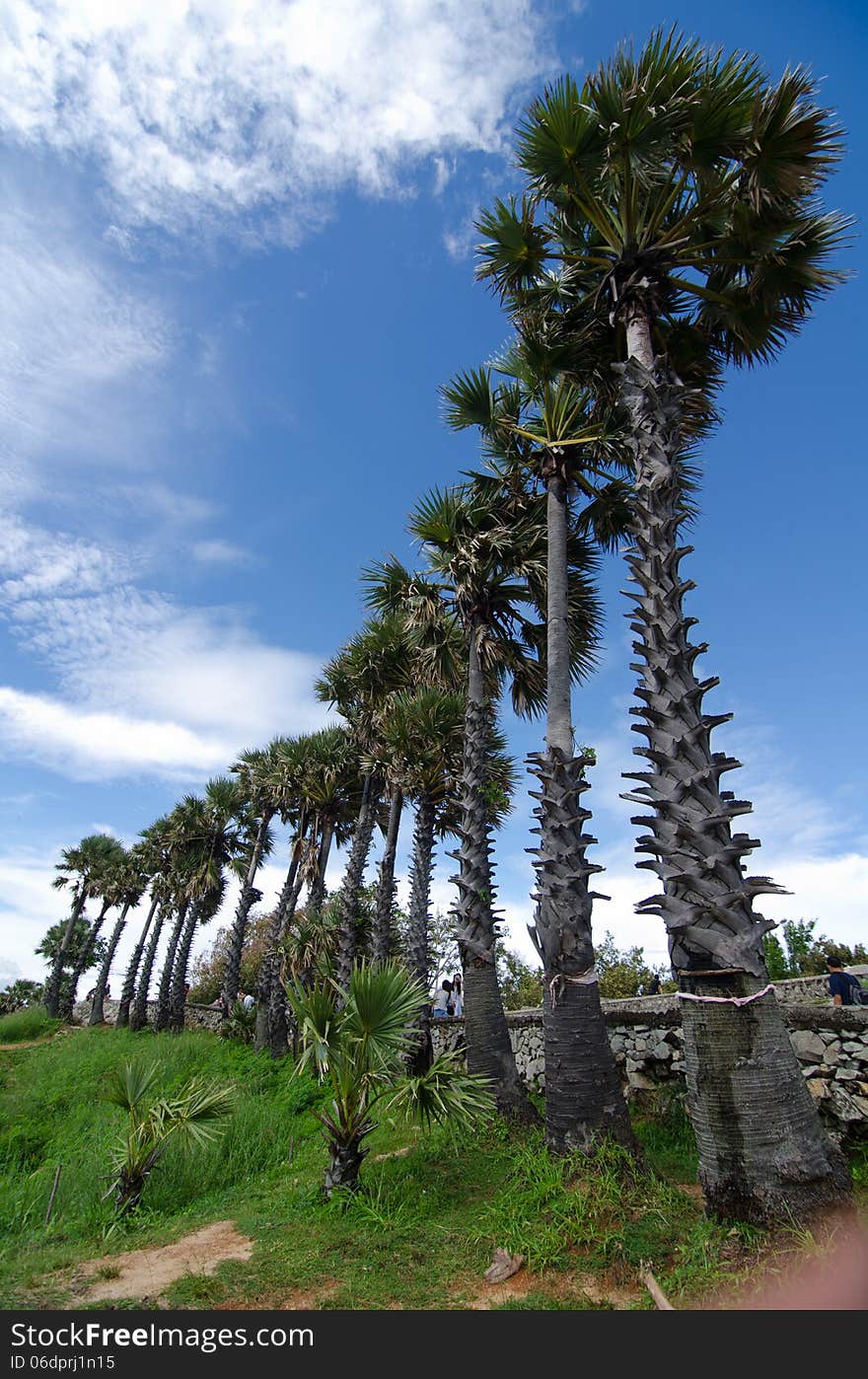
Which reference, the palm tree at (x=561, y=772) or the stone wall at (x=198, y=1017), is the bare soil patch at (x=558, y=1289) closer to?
the palm tree at (x=561, y=772)

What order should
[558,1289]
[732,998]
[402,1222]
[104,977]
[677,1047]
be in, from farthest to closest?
[104,977] → [677,1047] → [402,1222] → [732,998] → [558,1289]

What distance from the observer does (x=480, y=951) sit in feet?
33.6

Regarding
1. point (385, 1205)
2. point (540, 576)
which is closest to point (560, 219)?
point (540, 576)

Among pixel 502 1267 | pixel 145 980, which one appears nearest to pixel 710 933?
pixel 502 1267

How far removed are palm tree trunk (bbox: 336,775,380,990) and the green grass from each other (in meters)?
22.4

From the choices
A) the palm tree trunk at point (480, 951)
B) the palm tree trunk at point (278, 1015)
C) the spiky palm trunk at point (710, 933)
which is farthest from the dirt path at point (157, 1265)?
the palm tree trunk at point (278, 1015)

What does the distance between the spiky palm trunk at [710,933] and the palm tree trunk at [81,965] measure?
1599 inches

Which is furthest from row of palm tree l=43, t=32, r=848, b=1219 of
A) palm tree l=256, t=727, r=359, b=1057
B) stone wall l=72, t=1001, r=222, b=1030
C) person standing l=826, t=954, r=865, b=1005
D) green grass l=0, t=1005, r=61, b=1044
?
green grass l=0, t=1005, r=61, b=1044

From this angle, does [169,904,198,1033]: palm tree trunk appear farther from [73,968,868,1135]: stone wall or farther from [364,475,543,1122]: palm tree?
[364,475,543,1122]: palm tree

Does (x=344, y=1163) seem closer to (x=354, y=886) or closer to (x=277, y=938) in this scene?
(x=354, y=886)

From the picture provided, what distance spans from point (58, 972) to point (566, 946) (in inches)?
1622

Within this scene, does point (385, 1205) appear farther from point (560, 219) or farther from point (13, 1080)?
point (13, 1080)

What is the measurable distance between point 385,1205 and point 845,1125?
191 inches

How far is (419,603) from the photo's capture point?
12.9 m
